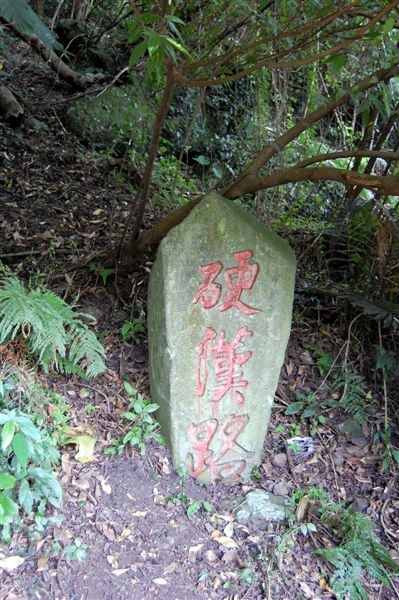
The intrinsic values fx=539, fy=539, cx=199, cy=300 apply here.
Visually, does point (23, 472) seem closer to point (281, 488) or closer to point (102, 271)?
point (281, 488)

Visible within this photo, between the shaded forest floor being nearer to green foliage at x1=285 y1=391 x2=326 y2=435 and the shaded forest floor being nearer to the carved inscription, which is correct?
green foliage at x1=285 y1=391 x2=326 y2=435

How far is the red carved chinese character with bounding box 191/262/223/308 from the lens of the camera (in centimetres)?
278

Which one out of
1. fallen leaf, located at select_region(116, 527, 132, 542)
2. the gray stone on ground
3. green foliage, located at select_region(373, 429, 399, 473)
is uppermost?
green foliage, located at select_region(373, 429, 399, 473)

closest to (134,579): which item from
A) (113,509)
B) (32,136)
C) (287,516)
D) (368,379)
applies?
(113,509)

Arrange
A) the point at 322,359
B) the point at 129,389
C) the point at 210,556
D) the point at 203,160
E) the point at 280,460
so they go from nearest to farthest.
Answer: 1. the point at 210,556
2. the point at 129,389
3. the point at 280,460
4. the point at 322,359
5. the point at 203,160

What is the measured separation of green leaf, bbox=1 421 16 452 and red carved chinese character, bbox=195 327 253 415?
109cm

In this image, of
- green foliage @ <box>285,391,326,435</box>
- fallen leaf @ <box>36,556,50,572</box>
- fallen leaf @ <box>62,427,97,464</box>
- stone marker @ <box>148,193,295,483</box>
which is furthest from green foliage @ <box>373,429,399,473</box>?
fallen leaf @ <box>36,556,50,572</box>

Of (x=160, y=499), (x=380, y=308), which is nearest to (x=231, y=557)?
(x=160, y=499)

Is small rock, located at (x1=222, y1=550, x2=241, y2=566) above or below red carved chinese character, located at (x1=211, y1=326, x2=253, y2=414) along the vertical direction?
below

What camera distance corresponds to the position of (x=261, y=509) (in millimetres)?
3004

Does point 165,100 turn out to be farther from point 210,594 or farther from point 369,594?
point 369,594

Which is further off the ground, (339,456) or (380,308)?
(380,308)

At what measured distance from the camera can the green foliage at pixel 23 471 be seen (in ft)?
6.89

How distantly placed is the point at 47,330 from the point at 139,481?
954mm
